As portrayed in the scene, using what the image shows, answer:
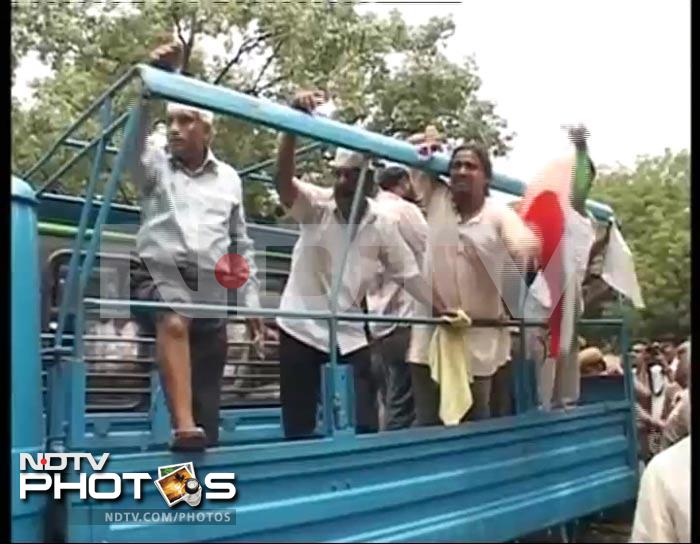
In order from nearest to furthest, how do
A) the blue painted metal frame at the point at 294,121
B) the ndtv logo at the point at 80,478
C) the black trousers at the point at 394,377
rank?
the ndtv logo at the point at 80,478, the blue painted metal frame at the point at 294,121, the black trousers at the point at 394,377

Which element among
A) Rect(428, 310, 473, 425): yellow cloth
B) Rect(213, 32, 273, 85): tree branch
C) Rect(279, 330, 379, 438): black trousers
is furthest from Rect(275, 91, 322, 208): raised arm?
Rect(428, 310, 473, 425): yellow cloth

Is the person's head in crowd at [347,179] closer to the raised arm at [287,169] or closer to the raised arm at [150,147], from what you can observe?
the raised arm at [287,169]

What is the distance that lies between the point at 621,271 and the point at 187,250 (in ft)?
2.37

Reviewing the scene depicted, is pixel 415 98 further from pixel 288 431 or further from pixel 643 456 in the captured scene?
pixel 643 456

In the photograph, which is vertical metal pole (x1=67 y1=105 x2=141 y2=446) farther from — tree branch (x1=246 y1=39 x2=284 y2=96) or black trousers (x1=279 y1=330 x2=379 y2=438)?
black trousers (x1=279 y1=330 x2=379 y2=438)

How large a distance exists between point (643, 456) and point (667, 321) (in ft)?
0.76

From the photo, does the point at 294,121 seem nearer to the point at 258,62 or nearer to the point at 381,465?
the point at 258,62

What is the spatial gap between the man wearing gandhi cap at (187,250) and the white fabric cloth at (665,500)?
69 cm

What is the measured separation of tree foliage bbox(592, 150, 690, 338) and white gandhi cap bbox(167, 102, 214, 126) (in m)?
0.66

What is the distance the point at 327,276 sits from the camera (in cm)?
180

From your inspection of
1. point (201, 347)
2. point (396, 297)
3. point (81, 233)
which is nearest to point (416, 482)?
point (396, 297)

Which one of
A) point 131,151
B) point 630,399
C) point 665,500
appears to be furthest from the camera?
point 630,399

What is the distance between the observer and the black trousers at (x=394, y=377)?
5.91 feet

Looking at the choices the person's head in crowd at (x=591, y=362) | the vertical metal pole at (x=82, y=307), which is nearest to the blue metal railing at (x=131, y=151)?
the vertical metal pole at (x=82, y=307)
